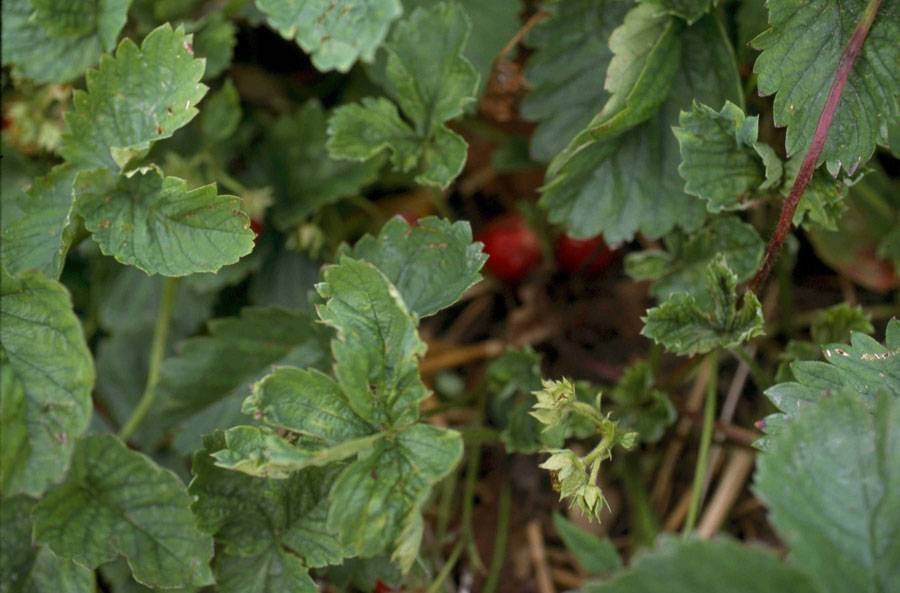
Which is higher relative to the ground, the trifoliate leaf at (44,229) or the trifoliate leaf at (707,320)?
the trifoliate leaf at (707,320)

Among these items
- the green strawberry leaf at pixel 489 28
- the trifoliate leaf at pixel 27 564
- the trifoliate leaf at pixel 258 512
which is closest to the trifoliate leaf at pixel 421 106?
the green strawberry leaf at pixel 489 28

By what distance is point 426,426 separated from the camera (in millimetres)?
1195

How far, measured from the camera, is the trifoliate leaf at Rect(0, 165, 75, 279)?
136 centimetres

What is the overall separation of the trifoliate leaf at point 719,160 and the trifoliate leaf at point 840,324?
240mm

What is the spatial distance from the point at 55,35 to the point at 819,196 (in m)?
1.21

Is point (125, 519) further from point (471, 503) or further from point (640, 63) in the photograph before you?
point (640, 63)

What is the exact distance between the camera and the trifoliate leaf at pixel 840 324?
1.44m

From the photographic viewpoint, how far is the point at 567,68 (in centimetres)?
166

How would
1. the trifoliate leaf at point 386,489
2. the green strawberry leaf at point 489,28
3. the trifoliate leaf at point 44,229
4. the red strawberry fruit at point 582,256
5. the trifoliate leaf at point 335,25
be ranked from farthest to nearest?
the red strawberry fruit at point 582,256 → the green strawberry leaf at point 489,28 → the trifoliate leaf at point 44,229 → the trifoliate leaf at point 335,25 → the trifoliate leaf at point 386,489

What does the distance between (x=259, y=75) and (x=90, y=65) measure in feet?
1.67

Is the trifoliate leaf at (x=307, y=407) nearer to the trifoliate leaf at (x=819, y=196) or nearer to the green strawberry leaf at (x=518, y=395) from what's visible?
the green strawberry leaf at (x=518, y=395)

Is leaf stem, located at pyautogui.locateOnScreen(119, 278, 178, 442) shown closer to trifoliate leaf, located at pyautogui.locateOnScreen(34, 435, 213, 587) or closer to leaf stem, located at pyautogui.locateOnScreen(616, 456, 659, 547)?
trifoliate leaf, located at pyautogui.locateOnScreen(34, 435, 213, 587)

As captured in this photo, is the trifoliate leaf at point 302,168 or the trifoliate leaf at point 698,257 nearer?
the trifoliate leaf at point 698,257

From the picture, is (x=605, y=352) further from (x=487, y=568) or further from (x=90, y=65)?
(x=90, y=65)
